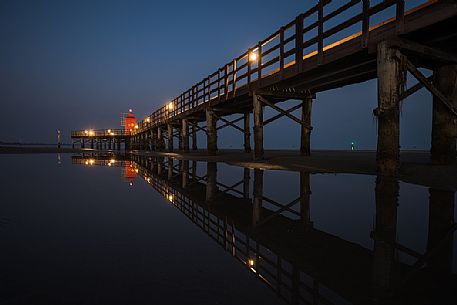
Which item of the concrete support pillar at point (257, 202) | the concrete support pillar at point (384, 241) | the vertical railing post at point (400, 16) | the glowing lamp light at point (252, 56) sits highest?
the glowing lamp light at point (252, 56)

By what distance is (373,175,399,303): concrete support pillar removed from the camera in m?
1.81

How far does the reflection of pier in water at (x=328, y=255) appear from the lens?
5.71ft

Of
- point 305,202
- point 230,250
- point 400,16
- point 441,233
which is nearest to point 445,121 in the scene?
point 400,16

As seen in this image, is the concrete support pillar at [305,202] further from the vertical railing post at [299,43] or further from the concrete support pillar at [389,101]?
the vertical railing post at [299,43]

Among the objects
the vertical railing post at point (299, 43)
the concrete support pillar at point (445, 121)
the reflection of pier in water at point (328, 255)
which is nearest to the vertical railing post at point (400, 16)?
the concrete support pillar at point (445, 121)

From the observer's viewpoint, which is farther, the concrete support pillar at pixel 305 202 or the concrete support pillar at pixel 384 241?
the concrete support pillar at pixel 305 202

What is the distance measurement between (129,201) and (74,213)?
1.00 meters

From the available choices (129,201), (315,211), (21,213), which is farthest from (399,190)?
(21,213)

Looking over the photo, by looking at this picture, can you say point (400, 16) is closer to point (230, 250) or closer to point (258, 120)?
point (230, 250)

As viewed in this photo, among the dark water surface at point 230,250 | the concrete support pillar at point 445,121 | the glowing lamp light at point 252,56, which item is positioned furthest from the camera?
the glowing lamp light at point 252,56

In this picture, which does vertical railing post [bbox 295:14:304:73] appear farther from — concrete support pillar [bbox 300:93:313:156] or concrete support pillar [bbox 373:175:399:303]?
concrete support pillar [bbox 373:175:399:303]

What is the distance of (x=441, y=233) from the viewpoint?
294 centimetres

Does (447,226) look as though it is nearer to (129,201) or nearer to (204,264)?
(204,264)

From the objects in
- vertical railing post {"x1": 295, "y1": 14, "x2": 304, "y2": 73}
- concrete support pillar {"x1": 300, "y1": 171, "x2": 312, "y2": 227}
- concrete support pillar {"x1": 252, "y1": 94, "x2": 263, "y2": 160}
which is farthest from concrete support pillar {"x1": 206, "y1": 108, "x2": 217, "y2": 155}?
concrete support pillar {"x1": 300, "y1": 171, "x2": 312, "y2": 227}
